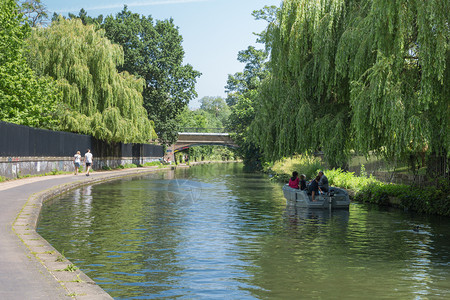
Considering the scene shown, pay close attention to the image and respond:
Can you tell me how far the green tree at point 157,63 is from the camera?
215 feet

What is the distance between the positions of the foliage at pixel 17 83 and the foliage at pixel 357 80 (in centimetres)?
1744

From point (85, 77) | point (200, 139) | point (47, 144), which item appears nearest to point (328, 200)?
point (47, 144)

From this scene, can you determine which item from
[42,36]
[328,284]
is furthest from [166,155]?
[328,284]

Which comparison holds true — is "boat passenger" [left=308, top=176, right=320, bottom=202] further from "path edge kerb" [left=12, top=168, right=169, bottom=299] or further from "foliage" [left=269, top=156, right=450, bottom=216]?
"path edge kerb" [left=12, top=168, right=169, bottom=299]

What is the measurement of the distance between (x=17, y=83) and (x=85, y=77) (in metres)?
7.07

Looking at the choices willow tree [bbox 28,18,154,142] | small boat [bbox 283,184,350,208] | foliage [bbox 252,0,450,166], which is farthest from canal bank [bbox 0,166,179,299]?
willow tree [bbox 28,18,154,142]

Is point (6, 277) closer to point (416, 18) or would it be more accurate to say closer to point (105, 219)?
point (105, 219)

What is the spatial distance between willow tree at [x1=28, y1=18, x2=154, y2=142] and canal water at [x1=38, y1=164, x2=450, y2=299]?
79.2ft

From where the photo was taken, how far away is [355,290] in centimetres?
875

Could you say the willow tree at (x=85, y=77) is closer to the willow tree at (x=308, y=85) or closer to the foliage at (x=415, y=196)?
the willow tree at (x=308, y=85)

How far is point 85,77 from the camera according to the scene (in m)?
43.8

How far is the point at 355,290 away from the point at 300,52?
57.3 feet

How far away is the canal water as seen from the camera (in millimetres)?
8844

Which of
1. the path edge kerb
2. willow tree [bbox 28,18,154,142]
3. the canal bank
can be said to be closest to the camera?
the canal bank
